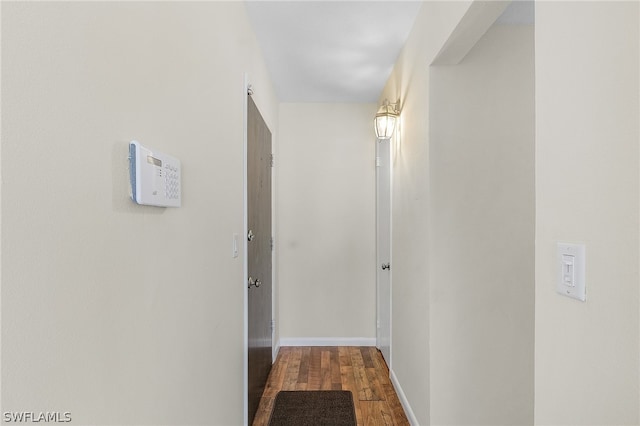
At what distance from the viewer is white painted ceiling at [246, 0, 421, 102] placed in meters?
2.23

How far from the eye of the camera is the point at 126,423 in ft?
3.05

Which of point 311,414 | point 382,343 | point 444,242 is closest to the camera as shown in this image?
point 444,242

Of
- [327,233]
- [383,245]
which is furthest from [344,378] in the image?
[327,233]

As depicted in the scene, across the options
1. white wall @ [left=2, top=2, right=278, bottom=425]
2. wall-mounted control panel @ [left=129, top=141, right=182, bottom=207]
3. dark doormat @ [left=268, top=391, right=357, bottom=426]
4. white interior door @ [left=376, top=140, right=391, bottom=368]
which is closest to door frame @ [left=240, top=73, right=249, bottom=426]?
dark doormat @ [left=268, top=391, right=357, bottom=426]

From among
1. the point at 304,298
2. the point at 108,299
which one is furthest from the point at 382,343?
the point at 108,299

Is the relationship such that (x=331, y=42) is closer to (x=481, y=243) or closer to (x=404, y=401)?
(x=481, y=243)

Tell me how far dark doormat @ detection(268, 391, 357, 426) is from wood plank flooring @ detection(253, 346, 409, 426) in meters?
0.05

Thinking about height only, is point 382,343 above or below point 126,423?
below

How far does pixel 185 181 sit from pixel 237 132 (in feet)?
2.65

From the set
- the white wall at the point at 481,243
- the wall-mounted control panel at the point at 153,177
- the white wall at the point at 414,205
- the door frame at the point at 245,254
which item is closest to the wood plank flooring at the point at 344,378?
the white wall at the point at 414,205
